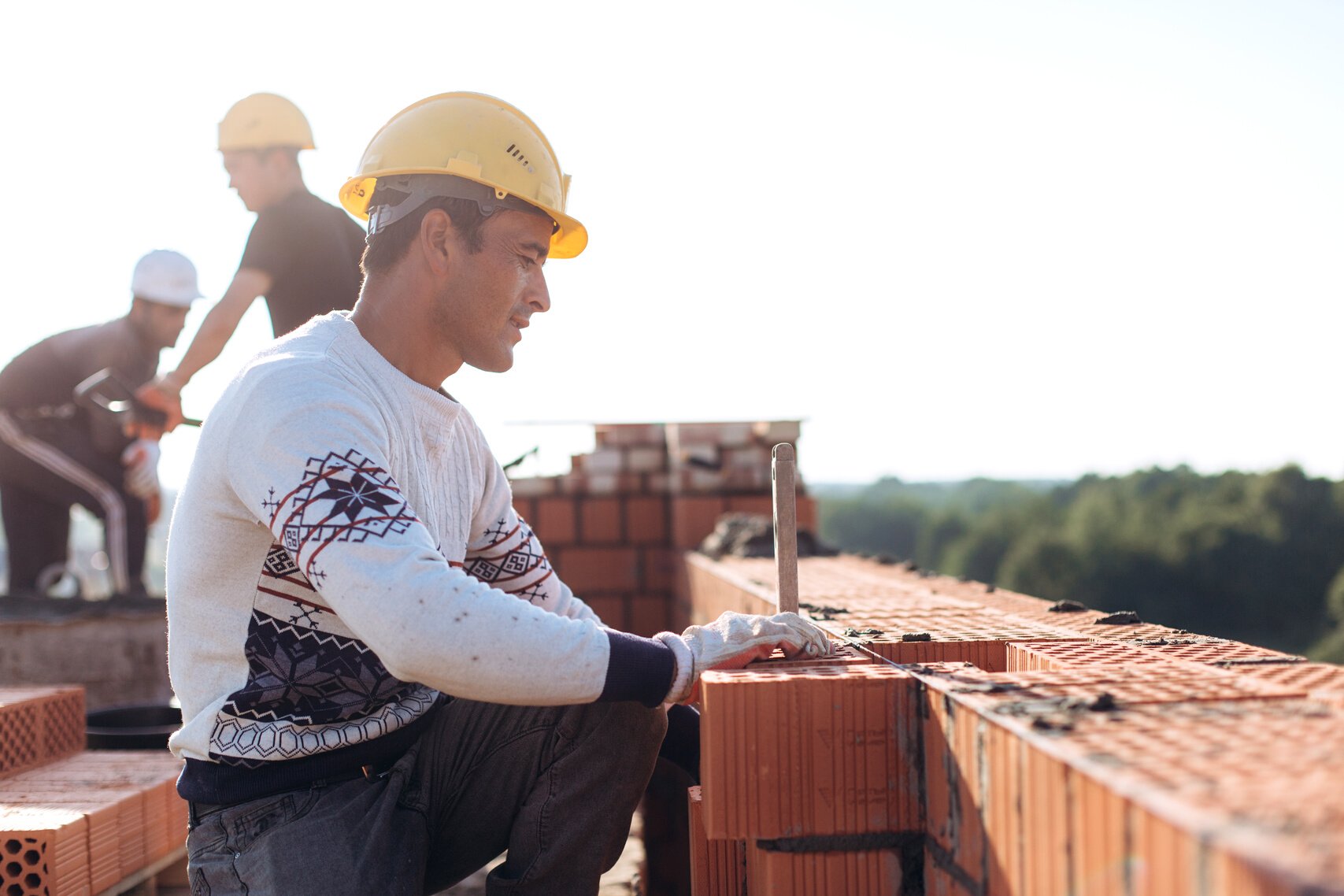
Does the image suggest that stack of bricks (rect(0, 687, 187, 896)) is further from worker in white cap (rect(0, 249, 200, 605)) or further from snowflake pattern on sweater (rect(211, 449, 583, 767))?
worker in white cap (rect(0, 249, 200, 605))

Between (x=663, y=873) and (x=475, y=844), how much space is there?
249 centimetres

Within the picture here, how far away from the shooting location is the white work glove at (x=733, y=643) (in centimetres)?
200

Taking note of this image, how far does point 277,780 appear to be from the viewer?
6.83 feet

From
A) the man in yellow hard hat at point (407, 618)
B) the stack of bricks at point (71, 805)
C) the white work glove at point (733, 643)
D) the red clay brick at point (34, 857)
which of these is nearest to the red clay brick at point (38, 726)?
the stack of bricks at point (71, 805)

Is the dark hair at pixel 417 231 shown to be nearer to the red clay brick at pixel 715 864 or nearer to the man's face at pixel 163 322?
the red clay brick at pixel 715 864

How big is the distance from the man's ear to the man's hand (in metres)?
3.22

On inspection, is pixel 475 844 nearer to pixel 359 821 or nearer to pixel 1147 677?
pixel 359 821

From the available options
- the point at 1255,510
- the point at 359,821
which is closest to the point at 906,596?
the point at 359,821

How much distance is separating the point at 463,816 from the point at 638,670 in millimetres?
678

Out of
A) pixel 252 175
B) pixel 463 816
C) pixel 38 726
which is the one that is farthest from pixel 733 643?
pixel 252 175

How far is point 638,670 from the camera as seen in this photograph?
75.9 inches

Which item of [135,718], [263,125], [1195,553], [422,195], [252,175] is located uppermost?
[263,125]

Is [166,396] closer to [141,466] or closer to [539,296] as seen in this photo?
[141,466]

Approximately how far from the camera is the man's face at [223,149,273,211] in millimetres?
4582
